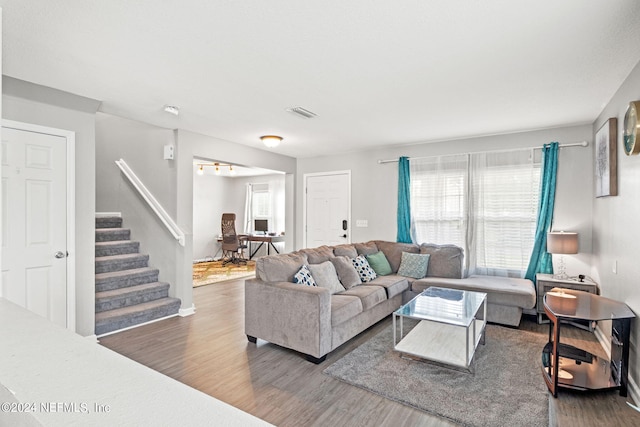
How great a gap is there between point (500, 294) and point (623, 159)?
6.09ft

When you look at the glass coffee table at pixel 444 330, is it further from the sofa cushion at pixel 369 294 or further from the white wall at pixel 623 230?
the white wall at pixel 623 230

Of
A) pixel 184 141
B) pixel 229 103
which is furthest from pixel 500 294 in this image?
pixel 184 141

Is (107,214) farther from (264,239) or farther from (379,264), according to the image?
(379,264)

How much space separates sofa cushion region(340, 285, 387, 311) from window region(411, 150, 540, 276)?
1694 millimetres

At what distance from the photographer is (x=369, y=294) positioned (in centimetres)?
367

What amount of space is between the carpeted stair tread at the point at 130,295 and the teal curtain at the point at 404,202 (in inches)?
142

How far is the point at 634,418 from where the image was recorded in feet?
6.98

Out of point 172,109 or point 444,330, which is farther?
point 172,109

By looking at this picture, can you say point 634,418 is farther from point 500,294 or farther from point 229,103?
point 229,103

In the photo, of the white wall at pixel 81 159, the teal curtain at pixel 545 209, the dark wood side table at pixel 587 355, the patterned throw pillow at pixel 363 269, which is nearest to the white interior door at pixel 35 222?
the white wall at pixel 81 159

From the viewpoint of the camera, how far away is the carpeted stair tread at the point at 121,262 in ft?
14.5

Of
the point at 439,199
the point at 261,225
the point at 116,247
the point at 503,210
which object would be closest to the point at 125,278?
the point at 116,247

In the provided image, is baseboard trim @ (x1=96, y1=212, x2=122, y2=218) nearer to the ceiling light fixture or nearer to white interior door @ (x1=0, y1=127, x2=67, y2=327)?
white interior door @ (x1=0, y1=127, x2=67, y2=327)

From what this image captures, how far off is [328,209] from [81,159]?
394cm
